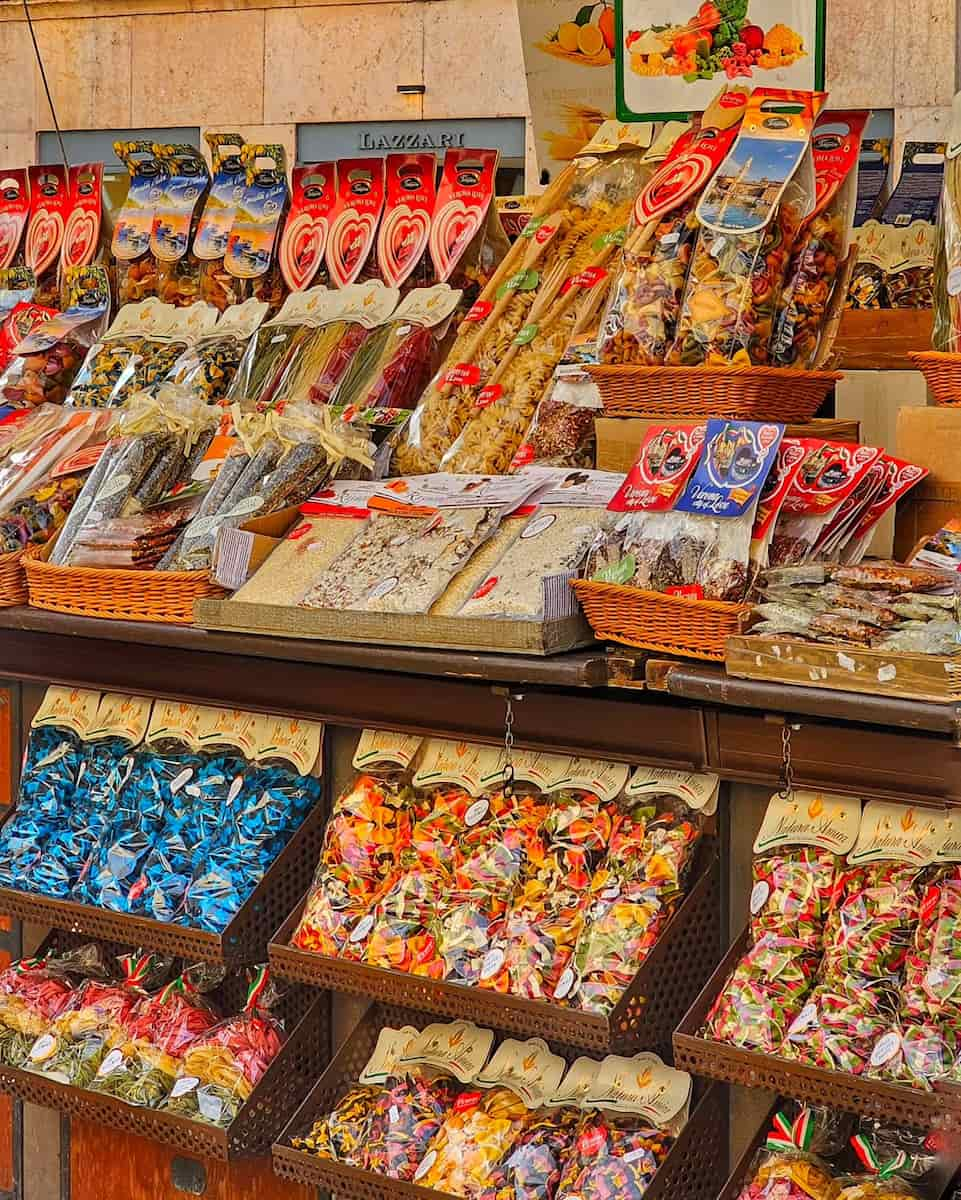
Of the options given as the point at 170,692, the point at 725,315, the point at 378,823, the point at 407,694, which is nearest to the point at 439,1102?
the point at 378,823

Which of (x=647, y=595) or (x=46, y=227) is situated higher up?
(x=46, y=227)

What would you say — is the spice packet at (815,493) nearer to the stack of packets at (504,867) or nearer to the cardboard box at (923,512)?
the cardboard box at (923,512)

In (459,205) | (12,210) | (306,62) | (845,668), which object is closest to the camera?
(845,668)

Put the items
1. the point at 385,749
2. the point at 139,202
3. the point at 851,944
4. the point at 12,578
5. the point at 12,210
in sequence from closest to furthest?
1. the point at 851,944
2. the point at 385,749
3. the point at 12,578
4. the point at 139,202
5. the point at 12,210

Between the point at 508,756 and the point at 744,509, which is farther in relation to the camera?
the point at 508,756

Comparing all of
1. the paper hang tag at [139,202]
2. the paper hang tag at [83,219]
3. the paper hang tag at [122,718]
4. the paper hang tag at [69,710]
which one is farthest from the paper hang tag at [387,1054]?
the paper hang tag at [83,219]

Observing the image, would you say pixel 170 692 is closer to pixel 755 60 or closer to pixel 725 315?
pixel 725 315

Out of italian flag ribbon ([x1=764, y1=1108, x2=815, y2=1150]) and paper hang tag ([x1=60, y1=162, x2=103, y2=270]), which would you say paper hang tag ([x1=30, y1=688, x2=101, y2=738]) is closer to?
paper hang tag ([x1=60, y1=162, x2=103, y2=270])

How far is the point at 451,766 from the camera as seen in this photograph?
273cm

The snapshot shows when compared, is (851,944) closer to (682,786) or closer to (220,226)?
(682,786)

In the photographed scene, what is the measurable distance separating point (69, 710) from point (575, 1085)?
4.08 ft

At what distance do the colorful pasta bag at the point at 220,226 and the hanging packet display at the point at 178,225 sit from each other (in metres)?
0.03

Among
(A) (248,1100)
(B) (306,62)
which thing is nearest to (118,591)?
(A) (248,1100)

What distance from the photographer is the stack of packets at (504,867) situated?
2.44 m
